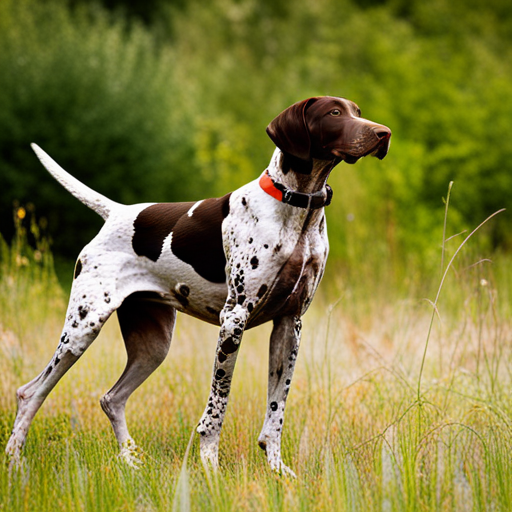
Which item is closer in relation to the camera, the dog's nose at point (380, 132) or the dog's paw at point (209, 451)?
the dog's nose at point (380, 132)

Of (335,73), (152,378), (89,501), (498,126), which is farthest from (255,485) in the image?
(335,73)

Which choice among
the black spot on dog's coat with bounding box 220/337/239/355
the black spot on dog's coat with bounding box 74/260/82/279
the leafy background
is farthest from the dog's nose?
the leafy background

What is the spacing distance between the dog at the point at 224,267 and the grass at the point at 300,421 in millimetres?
301

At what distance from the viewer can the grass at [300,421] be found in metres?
3.13

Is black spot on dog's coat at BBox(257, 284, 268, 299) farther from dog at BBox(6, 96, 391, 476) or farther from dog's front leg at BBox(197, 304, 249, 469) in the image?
dog's front leg at BBox(197, 304, 249, 469)

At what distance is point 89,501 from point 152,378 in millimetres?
2432

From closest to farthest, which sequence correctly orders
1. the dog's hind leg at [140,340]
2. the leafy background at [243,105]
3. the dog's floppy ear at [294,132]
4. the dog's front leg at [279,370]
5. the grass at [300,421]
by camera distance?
the grass at [300,421], the dog's floppy ear at [294,132], the dog's front leg at [279,370], the dog's hind leg at [140,340], the leafy background at [243,105]

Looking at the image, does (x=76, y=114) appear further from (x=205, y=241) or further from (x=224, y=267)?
(x=224, y=267)

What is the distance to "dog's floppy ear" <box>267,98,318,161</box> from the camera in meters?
3.50

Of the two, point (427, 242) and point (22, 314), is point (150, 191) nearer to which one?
point (427, 242)

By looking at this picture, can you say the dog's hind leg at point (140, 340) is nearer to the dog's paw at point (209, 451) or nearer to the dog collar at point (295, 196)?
the dog's paw at point (209, 451)

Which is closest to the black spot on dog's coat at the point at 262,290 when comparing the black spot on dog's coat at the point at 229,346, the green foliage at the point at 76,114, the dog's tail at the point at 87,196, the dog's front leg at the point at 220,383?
the dog's front leg at the point at 220,383

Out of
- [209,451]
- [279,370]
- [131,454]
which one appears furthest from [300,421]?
[131,454]

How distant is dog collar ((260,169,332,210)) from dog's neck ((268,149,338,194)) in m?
0.03
